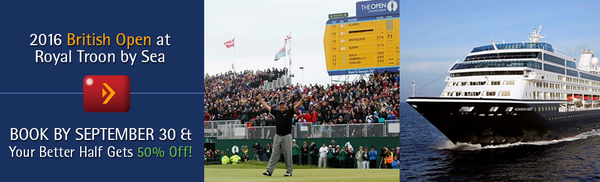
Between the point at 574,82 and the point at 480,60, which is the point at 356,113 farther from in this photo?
the point at 574,82

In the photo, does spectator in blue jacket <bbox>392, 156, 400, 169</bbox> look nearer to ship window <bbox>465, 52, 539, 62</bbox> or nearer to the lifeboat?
ship window <bbox>465, 52, 539, 62</bbox>

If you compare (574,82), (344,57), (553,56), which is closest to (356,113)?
(344,57)

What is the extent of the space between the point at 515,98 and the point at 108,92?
42.4ft

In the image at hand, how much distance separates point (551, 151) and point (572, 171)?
294 cm

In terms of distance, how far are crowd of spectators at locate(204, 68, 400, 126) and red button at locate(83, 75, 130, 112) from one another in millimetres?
8067

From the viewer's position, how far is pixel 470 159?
17.0 m

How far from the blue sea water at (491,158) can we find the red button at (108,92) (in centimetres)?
766

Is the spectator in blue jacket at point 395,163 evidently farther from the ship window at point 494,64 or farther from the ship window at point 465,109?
the ship window at point 465,109

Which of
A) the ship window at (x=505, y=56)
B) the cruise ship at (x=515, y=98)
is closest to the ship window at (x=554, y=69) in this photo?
the cruise ship at (x=515, y=98)

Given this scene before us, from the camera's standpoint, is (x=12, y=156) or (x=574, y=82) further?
(x=574, y=82)

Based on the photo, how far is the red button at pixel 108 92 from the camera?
22.7ft

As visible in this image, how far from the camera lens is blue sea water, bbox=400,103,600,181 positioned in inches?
574

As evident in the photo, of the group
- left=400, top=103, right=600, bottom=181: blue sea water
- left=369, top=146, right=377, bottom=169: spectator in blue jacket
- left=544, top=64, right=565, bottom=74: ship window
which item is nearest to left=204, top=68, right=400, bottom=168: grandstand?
left=369, top=146, right=377, bottom=169: spectator in blue jacket

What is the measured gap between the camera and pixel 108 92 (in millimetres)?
6953
